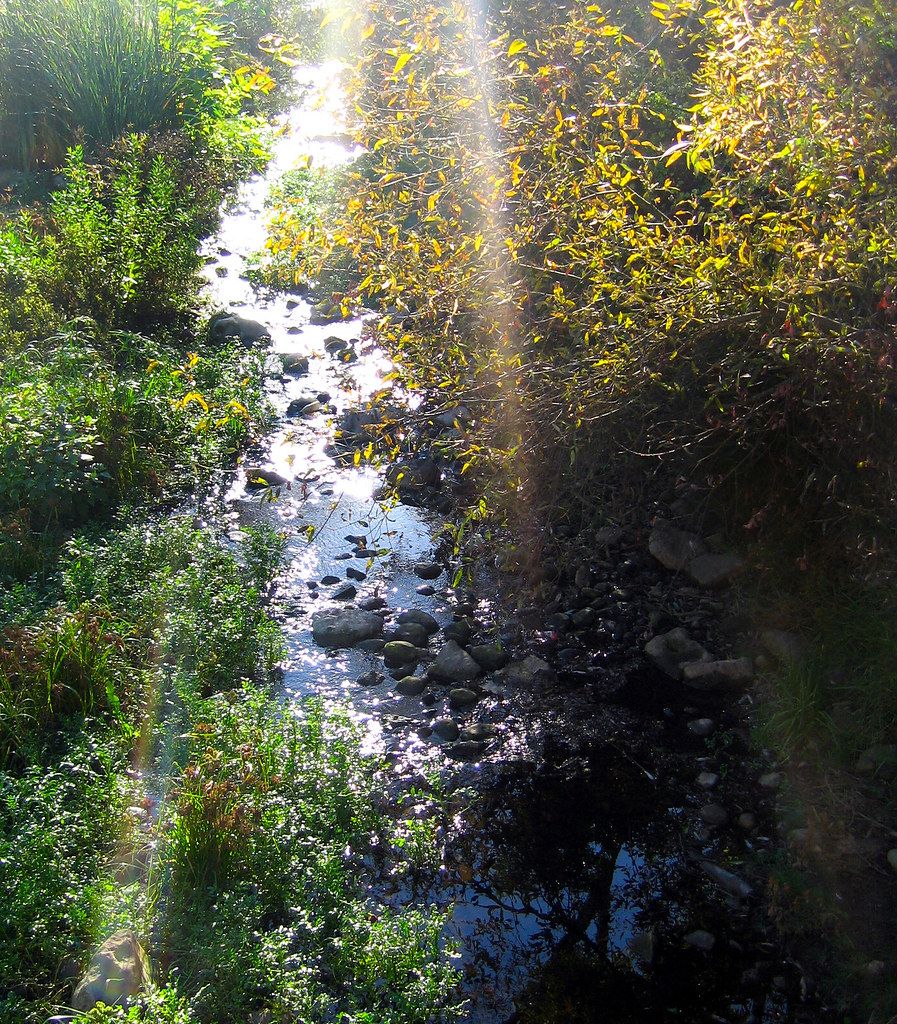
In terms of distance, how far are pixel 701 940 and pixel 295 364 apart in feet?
15.7

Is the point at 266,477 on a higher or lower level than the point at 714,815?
higher

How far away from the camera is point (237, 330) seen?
7.30 metres

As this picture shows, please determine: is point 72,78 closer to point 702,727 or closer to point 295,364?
point 295,364

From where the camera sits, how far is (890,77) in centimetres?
328

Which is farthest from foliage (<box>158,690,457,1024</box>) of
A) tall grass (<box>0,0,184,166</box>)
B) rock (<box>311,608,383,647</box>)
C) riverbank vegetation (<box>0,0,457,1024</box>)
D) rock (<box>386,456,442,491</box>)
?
tall grass (<box>0,0,184,166</box>)

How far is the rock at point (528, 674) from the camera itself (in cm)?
445

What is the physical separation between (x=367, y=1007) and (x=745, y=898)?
131 centimetres

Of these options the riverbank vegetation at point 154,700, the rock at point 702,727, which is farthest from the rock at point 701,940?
the rock at point 702,727

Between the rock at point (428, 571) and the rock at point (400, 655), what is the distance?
0.62 m

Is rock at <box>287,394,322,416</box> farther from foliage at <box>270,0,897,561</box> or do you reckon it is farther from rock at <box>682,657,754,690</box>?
rock at <box>682,657,754,690</box>

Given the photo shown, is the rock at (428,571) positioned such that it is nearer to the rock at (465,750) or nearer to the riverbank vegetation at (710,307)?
the riverbank vegetation at (710,307)

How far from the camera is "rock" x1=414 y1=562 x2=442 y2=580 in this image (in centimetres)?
521

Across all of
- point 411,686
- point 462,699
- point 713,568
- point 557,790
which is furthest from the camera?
point 713,568

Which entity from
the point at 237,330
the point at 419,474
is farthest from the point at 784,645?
the point at 237,330
